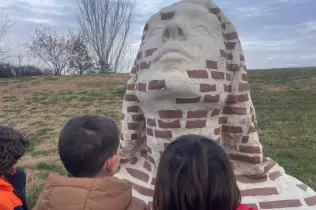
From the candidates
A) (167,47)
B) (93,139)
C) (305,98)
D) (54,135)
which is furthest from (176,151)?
(305,98)

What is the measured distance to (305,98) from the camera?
14.4 m

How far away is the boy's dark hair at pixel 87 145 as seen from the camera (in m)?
1.95

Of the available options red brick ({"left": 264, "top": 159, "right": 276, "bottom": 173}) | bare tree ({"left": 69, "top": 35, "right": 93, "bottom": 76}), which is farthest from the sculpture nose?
bare tree ({"left": 69, "top": 35, "right": 93, "bottom": 76})

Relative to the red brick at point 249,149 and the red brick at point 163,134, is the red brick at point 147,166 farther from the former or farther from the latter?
the red brick at point 249,149

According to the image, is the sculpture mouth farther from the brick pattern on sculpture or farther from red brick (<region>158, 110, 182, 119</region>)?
red brick (<region>158, 110, 182, 119</region>)

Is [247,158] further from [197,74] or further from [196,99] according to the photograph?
[197,74]

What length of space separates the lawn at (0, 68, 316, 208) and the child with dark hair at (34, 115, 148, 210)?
12.1 ft

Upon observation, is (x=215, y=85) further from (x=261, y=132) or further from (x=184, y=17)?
(x=261, y=132)

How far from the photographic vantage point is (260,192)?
258 centimetres

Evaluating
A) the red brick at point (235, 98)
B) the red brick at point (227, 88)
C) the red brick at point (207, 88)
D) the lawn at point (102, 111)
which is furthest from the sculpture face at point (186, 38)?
the lawn at point (102, 111)

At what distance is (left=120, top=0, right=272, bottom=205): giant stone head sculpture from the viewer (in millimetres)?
2453

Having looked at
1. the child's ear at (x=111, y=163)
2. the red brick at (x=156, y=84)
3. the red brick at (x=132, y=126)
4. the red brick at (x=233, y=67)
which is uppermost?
the red brick at (x=233, y=67)

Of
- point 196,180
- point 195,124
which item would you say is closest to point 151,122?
point 195,124

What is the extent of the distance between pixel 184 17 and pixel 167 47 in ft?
0.82
